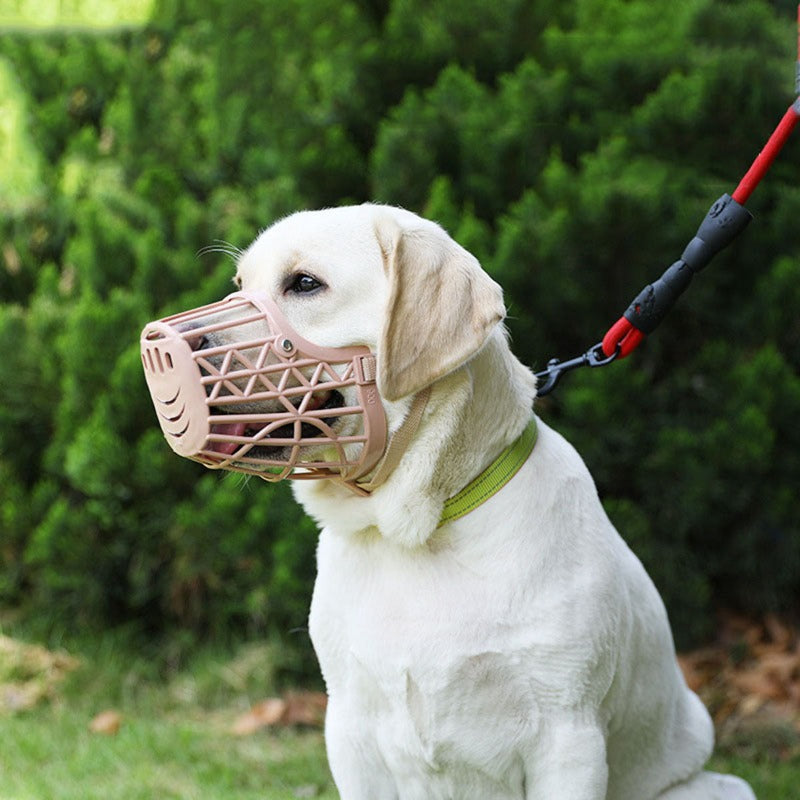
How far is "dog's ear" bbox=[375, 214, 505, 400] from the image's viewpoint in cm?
209

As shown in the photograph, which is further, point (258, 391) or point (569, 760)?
point (569, 760)

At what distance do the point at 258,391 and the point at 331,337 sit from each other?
178 millimetres

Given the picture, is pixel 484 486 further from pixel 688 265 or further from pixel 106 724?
pixel 106 724

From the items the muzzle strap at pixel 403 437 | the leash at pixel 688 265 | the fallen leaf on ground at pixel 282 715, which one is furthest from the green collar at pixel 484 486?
the fallen leaf on ground at pixel 282 715

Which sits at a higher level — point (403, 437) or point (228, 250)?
point (403, 437)

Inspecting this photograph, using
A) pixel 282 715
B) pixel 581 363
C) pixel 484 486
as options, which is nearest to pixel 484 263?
pixel 581 363

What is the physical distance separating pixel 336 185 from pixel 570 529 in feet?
8.86

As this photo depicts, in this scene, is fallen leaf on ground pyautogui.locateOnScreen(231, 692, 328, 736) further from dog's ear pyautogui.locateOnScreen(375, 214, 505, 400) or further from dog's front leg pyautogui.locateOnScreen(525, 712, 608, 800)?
dog's ear pyautogui.locateOnScreen(375, 214, 505, 400)

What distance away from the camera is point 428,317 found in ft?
6.86

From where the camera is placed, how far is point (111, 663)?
460 cm

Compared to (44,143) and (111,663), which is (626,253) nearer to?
(111,663)

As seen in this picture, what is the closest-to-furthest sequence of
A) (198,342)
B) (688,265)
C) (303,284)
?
(198,342) → (303,284) → (688,265)

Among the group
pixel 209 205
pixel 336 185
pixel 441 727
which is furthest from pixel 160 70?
pixel 441 727

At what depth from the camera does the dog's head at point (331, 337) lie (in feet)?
6.78
